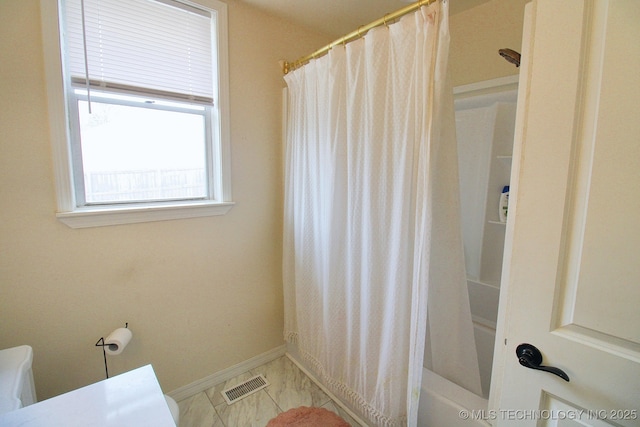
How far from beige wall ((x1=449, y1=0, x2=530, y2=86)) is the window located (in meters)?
1.56

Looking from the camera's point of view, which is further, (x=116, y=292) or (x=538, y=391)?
(x=116, y=292)

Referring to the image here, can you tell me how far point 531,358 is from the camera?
804 mm

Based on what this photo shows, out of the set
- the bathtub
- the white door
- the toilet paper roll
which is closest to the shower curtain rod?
the white door

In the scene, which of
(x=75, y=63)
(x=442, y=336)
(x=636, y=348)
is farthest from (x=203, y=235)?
(x=636, y=348)

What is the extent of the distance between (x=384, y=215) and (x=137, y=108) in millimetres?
1496

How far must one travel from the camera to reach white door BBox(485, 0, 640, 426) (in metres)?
0.66

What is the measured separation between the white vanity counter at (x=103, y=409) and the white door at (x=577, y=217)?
1080 millimetres

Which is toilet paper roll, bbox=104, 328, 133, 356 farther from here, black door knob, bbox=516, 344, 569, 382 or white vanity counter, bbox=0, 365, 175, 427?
black door knob, bbox=516, 344, 569, 382

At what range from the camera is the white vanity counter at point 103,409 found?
73cm

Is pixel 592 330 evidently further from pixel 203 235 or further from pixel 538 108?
pixel 203 235

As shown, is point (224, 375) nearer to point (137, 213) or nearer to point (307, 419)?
point (307, 419)

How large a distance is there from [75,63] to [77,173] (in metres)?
0.53

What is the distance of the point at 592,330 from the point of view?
73cm

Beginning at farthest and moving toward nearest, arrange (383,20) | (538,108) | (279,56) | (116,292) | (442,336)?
1. (279,56)
2. (116,292)
3. (442,336)
4. (383,20)
5. (538,108)
